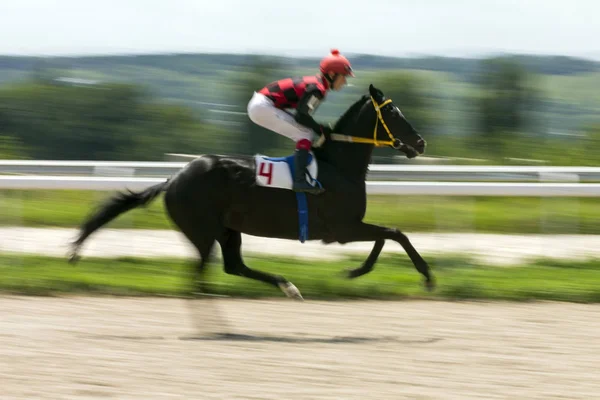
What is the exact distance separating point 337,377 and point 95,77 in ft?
59.2

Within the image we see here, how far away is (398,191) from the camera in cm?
943

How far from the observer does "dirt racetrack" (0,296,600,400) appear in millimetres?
4605

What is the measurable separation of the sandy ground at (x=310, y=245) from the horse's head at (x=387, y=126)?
6.71 ft

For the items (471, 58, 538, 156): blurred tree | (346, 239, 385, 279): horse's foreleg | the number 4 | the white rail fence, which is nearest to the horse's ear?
the number 4

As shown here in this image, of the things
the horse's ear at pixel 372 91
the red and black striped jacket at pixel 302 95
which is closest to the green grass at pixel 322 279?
the red and black striped jacket at pixel 302 95

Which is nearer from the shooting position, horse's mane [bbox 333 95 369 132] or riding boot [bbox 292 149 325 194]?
riding boot [bbox 292 149 325 194]

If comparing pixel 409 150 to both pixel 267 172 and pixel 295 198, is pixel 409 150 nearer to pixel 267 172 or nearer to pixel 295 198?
pixel 295 198

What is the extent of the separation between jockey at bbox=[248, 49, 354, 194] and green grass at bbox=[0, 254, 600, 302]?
3.78 feet

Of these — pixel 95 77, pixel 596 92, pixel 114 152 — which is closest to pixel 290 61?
pixel 95 77

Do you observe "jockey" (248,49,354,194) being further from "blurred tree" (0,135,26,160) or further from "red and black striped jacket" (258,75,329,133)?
"blurred tree" (0,135,26,160)

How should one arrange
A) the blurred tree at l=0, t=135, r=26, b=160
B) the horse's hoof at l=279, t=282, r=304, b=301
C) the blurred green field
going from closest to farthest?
the horse's hoof at l=279, t=282, r=304, b=301
the blurred green field
the blurred tree at l=0, t=135, r=26, b=160

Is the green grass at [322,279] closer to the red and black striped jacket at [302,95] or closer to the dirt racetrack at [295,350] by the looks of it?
the dirt racetrack at [295,350]

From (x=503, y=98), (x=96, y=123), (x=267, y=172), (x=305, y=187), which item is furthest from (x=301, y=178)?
(x=503, y=98)

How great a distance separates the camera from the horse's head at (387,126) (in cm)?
683
